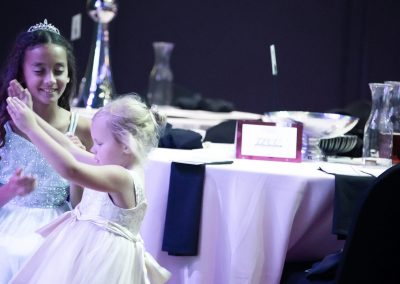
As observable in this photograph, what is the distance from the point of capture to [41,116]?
205 centimetres

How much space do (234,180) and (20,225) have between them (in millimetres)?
609

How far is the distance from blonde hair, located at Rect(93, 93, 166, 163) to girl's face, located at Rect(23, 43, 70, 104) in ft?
0.78

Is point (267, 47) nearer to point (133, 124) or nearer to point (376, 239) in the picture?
Answer: point (133, 124)

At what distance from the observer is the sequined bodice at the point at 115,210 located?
1.77 metres

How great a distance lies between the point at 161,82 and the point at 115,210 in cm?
274

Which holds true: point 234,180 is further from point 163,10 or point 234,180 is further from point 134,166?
point 163,10

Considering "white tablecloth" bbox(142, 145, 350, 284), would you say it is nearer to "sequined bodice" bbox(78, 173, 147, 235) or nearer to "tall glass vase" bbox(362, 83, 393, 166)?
"sequined bodice" bbox(78, 173, 147, 235)

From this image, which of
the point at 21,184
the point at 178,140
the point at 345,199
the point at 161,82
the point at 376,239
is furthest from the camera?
the point at 161,82

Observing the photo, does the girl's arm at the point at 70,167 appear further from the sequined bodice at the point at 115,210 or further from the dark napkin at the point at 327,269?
the dark napkin at the point at 327,269

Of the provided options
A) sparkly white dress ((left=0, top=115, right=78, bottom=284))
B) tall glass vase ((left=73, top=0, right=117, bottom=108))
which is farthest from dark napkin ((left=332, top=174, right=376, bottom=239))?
tall glass vase ((left=73, top=0, right=117, bottom=108))

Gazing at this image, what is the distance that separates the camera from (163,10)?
511cm

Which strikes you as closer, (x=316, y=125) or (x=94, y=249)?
(x=94, y=249)

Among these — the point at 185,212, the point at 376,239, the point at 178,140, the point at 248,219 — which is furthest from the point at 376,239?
the point at 178,140

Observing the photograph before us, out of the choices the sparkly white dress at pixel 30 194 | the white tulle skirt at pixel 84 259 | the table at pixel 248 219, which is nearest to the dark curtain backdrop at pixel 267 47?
the sparkly white dress at pixel 30 194
